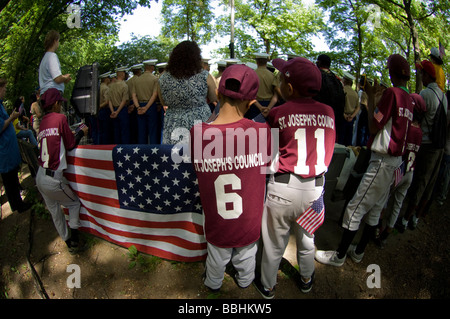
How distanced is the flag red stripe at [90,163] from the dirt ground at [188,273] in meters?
1.07

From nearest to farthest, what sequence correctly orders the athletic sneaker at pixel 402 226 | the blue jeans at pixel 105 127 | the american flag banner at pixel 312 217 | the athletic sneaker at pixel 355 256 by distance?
1. the american flag banner at pixel 312 217
2. the athletic sneaker at pixel 355 256
3. the athletic sneaker at pixel 402 226
4. the blue jeans at pixel 105 127

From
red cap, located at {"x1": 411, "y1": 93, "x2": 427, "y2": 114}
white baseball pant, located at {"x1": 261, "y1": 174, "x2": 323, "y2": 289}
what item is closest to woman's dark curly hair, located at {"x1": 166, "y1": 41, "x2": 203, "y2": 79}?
white baseball pant, located at {"x1": 261, "y1": 174, "x2": 323, "y2": 289}

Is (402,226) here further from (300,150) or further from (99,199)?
(99,199)

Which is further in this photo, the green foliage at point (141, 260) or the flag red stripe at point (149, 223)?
the green foliage at point (141, 260)

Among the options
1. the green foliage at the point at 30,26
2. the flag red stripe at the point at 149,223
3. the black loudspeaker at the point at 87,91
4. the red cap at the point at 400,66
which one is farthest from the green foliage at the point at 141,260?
the green foliage at the point at 30,26

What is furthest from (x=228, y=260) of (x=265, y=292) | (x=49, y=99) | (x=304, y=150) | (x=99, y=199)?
(x=49, y=99)

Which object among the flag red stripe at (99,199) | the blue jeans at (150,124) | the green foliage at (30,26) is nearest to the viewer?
the flag red stripe at (99,199)

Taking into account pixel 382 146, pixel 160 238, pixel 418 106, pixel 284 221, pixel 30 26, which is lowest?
pixel 160 238

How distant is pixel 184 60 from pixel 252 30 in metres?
23.0

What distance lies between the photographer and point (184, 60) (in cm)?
323

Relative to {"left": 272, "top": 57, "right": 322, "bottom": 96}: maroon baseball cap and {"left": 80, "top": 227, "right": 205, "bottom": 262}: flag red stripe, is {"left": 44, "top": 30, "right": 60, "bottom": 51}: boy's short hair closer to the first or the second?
{"left": 80, "top": 227, "right": 205, "bottom": 262}: flag red stripe

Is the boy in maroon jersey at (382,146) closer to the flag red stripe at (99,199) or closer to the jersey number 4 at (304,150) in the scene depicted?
the jersey number 4 at (304,150)

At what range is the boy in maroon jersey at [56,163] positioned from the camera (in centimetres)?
324

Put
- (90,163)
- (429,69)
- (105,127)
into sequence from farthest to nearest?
1. (105,127)
2. (429,69)
3. (90,163)
